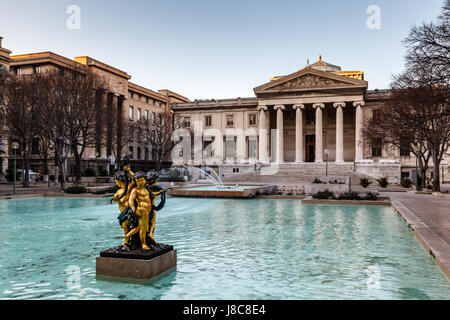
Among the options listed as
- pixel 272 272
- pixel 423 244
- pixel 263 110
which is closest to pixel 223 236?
pixel 272 272

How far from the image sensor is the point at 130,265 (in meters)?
6.58

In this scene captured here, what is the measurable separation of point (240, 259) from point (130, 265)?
2.74 m

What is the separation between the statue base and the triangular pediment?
5357 centimetres

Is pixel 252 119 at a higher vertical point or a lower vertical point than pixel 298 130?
higher

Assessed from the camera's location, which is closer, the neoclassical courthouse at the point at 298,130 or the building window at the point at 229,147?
the neoclassical courthouse at the point at 298,130

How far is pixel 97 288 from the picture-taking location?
20.6 feet

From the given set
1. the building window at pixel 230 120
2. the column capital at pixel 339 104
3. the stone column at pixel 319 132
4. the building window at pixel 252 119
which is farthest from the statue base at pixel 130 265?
the building window at pixel 230 120

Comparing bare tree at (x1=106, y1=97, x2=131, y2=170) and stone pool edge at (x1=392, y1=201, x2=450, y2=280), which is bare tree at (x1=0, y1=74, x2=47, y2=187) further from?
stone pool edge at (x1=392, y1=201, x2=450, y2=280)

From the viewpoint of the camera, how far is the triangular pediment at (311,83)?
55553 millimetres

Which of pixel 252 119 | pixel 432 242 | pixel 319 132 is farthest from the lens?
pixel 252 119

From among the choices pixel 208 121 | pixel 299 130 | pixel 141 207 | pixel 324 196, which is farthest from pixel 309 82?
pixel 141 207

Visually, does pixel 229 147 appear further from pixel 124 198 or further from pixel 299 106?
pixel 124 198

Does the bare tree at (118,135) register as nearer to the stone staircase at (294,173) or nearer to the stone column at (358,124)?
the stone staircase at (294,173)
